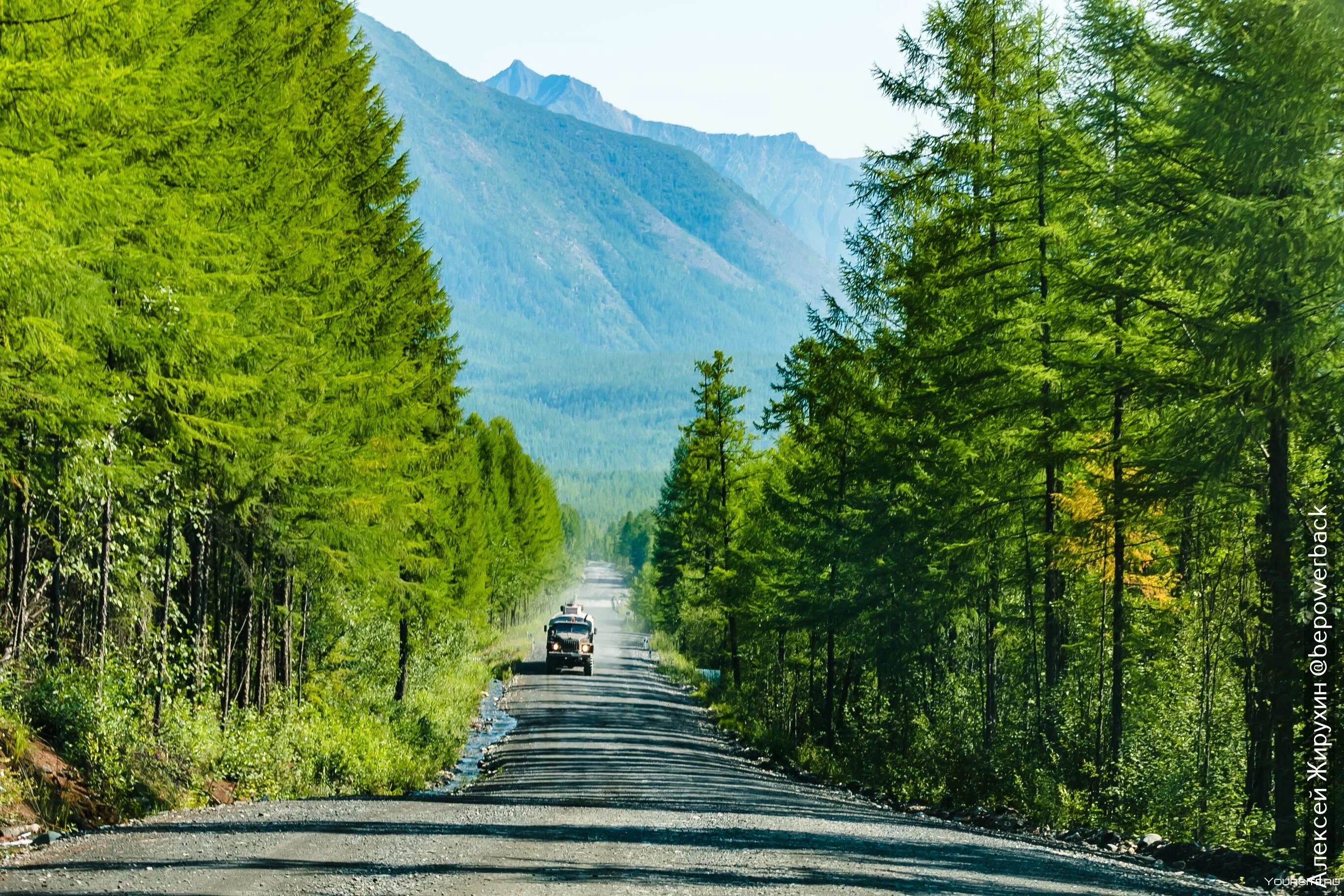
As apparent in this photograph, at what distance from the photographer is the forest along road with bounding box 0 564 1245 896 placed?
777 centimetres

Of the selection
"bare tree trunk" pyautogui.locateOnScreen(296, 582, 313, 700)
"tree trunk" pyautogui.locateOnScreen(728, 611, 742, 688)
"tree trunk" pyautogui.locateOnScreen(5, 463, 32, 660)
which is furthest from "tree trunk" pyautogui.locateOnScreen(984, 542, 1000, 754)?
"tree trunk" pyautogui.locateOnScreen(728, 611, 742, 688)

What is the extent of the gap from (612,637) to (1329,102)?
290 ft

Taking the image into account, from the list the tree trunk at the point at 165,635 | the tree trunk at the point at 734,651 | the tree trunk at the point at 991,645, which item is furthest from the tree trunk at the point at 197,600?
the tree trunk at the point at 734,651

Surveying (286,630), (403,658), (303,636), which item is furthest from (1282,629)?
(403,658)

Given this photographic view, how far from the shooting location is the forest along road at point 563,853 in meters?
7.77

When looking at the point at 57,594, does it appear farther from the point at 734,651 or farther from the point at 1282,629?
the point at 734,651

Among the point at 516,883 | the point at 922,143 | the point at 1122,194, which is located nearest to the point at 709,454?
the point at 922,143

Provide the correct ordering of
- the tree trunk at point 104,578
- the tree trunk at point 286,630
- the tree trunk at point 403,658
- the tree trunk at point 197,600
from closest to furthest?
the tree trunk at point 104,578, the tree trunk at point 197,600, the tree trunk at point 286,630, the tree trunk at point 403,658

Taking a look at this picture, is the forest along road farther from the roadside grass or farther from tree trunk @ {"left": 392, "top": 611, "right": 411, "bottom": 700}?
tree trunk @ {"left": 392, "top": 611, "right": 411, "bottom": 700}

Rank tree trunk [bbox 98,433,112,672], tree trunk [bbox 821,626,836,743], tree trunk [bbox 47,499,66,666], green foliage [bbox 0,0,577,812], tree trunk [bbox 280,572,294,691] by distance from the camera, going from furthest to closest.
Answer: tree trunk [bbox 821,626,836,743]
tree trunk [bbox 280,572,294,691]
tree trunk [bbox 47,499,66,666]
tree trunk [bbox 98,433,112,672]
green foliage [bbox 0,0,577,812]

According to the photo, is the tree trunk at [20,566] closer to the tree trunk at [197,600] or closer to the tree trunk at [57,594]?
the tree trunk at [57,594]

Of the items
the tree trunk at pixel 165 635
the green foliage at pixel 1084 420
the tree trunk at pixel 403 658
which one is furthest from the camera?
the tree trunk at pixel 403 658

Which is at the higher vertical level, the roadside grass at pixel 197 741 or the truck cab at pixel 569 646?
the roadside grass at pixel 197 741

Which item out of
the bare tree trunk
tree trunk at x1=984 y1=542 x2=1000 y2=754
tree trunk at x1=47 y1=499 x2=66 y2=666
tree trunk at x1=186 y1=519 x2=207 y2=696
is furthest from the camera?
the bare tree trunk
